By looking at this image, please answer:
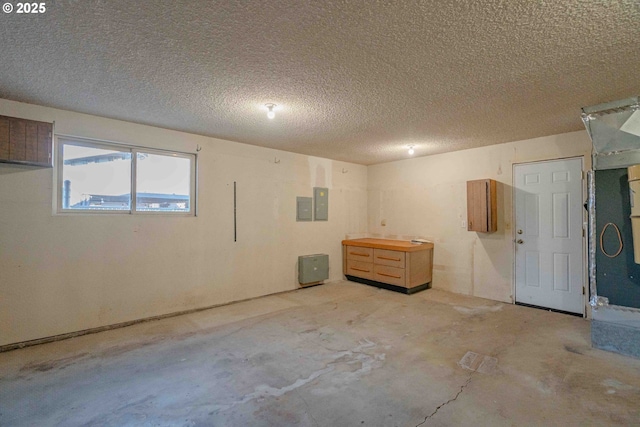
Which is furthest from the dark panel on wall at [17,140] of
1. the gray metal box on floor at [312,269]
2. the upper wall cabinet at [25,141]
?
the gray metal box on floor at [312,269]

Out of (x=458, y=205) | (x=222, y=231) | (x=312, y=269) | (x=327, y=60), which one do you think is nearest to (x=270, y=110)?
(x=327, y=60)

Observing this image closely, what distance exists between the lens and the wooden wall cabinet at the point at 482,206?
4430 millimetres

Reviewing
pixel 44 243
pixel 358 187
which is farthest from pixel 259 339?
pixel 358 187

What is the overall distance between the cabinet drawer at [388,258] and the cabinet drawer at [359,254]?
129 millimetres

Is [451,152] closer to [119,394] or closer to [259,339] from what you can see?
[259,339]

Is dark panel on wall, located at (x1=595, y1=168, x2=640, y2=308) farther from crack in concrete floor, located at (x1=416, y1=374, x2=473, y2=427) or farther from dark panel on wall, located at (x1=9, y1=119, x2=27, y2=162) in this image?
dark panel on wall, located at (x1=9, y1=119, x2=27, y2=162)

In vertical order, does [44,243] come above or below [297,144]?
below

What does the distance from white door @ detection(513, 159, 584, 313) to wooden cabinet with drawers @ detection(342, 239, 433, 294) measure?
138 centimetres

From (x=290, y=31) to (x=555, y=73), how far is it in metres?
2.11

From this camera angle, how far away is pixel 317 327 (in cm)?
351

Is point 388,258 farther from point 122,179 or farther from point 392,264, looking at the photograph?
point 122,179

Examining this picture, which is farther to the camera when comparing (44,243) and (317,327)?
(317,327)

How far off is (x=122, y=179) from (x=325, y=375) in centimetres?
328

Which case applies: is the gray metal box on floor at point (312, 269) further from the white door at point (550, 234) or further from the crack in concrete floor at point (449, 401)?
the crack in concrete floor at point (449, 401)
